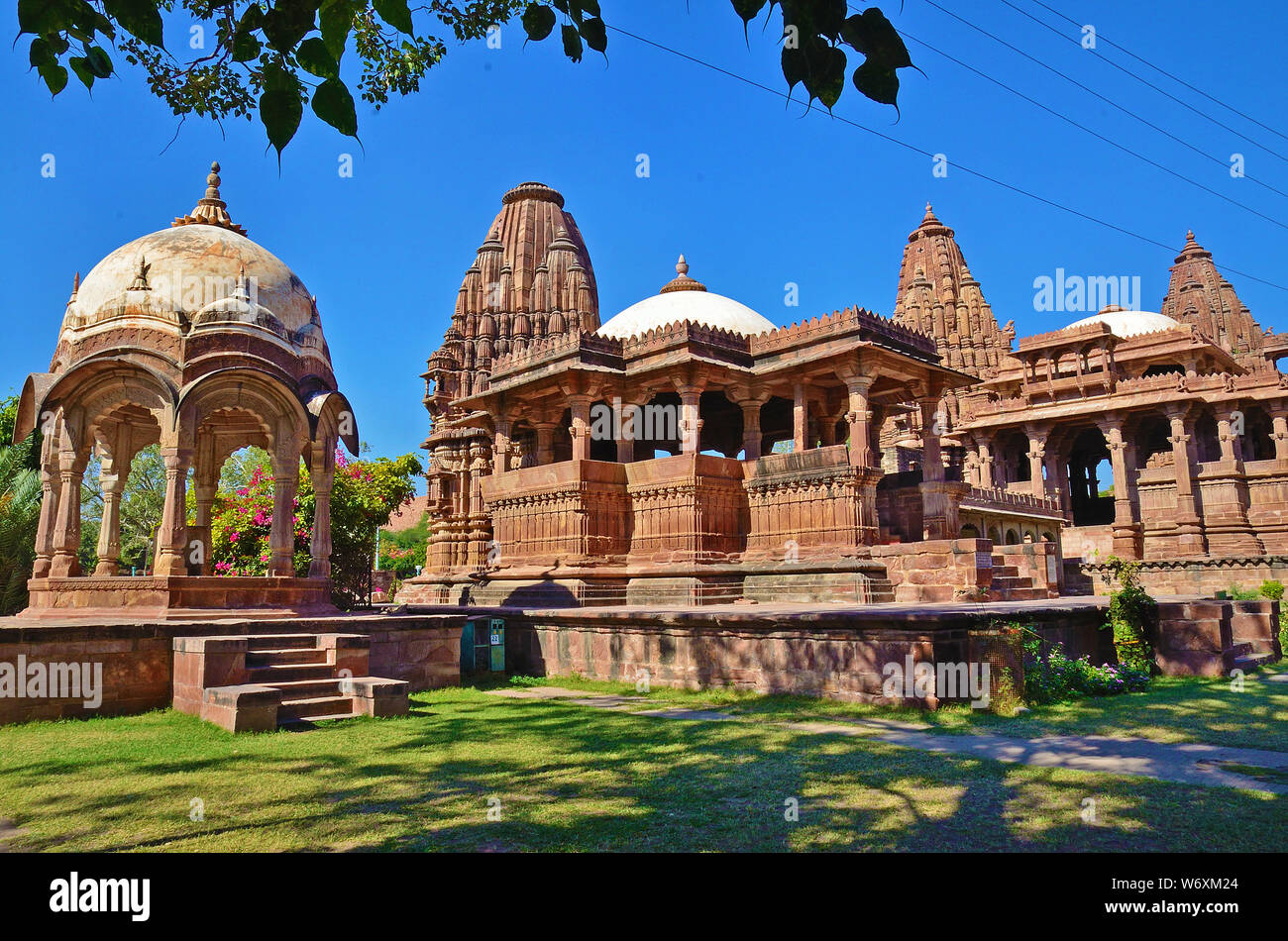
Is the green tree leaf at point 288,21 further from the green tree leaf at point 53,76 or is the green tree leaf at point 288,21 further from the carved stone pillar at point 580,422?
the carved stone pillar at point 580,422

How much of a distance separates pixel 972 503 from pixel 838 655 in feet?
52.8

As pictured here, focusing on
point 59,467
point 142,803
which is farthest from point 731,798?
point 59,467

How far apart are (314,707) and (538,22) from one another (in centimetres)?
738

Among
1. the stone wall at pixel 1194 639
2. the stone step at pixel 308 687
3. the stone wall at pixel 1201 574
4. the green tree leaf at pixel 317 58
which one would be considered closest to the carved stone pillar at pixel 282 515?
the stone step at pixel 308 687

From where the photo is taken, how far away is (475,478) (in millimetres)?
25047

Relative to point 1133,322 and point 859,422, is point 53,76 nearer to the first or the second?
point 859,422

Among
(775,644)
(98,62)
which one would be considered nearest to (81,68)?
(98,62)

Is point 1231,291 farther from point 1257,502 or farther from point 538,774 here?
point 538,774

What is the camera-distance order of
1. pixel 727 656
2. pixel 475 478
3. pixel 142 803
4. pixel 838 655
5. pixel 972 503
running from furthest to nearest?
pixel 475 478 → pixel 972 503 → pixel 727 656 → pixel 838 655 → pixel 142 803

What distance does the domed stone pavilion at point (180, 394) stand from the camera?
34.7 ft

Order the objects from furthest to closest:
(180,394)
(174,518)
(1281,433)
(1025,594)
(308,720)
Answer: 1. (1281,433)
2. (1025,594)
3. (180,394)
4. (174,518)
5. (308,720)

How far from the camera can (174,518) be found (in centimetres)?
1052

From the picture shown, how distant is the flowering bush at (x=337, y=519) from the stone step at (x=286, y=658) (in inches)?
483

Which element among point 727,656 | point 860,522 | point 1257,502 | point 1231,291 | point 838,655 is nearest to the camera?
point 838,655
